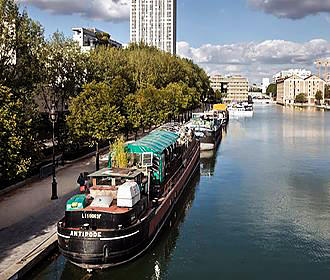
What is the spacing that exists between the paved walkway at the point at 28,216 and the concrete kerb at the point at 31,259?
0.22m

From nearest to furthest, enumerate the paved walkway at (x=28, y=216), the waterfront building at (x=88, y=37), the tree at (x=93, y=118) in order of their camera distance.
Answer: the paved walkway at (x=28, y=216)
the tree at (x=93, y=118)
the waterfront building at (x=88, y=37)

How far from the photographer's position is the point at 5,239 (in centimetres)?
1758

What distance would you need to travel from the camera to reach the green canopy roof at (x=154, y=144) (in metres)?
22.6

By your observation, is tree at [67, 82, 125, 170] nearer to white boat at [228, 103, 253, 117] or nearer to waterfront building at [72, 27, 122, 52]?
waterfront building at [72, 27, 122, 52]

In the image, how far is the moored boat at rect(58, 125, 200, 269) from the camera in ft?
52.7

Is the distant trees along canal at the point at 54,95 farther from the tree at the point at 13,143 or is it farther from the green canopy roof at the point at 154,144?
the green canopy roof at the point at 154,144

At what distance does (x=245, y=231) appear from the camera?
75.4ft

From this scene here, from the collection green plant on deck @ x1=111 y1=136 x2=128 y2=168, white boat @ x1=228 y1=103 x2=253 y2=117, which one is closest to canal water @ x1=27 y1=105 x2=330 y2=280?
green plant on deck @ x1=111 y1=136 x2=128 y2=168

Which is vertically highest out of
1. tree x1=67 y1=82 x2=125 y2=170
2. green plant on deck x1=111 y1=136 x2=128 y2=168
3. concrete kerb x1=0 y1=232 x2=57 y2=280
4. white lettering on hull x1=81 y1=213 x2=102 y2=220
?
tree x1=67 y1=82 x2=125 y2=170

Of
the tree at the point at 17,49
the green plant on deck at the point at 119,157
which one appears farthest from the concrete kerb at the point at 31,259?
the tree at the point at 17,49

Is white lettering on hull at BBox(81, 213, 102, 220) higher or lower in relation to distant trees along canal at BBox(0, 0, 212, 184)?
lower

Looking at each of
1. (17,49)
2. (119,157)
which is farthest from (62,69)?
(119,157)

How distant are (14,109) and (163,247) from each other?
911cm

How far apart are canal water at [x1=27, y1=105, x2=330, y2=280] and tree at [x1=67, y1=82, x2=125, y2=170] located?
7.50 m
